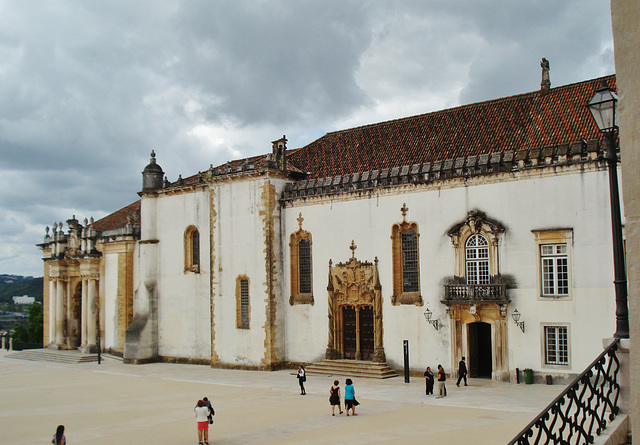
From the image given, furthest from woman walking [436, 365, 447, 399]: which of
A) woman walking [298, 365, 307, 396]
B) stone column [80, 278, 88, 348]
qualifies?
stone column [80, 278, 88, 348]

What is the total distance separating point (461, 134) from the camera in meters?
30.1

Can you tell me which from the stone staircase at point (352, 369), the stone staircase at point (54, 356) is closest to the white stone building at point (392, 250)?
the stone staircase at point (352, 369)

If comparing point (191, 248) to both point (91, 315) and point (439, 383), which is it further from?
point (439, 383)

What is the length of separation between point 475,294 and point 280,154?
13.2m

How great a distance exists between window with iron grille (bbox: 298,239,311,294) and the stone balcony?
26.2 ft

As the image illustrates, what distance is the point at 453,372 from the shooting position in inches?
1022

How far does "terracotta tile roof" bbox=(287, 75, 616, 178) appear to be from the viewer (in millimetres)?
27219

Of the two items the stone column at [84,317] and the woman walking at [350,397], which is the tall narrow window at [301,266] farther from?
the stone column at [84,317]

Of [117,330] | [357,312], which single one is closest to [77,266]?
[117,330]

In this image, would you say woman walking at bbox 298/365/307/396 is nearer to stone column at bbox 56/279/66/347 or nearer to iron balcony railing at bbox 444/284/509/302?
iron balcony railing at bbox 444/284/509/302

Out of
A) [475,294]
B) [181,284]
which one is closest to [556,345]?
[475,294]

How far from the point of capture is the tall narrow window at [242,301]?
32.9 meters

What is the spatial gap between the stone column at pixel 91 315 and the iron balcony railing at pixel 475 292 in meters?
25.9

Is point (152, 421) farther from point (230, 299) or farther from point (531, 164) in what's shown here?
point (531, 164)
